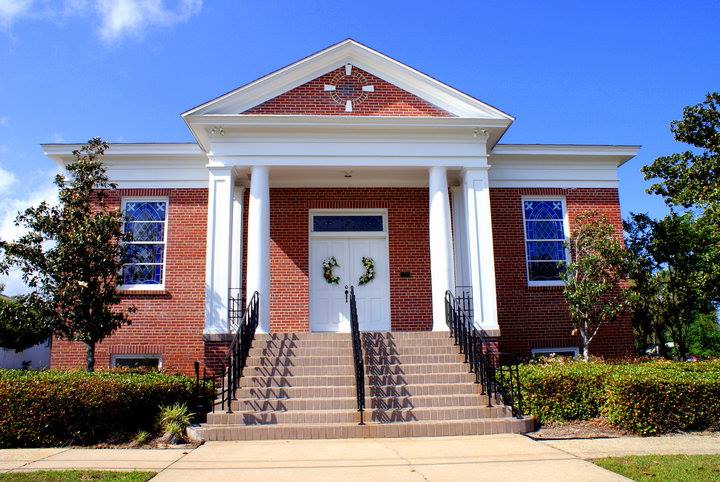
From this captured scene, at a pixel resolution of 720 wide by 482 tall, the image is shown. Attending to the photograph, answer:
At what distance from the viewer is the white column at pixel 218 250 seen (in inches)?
448

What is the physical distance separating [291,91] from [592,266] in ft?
26.0

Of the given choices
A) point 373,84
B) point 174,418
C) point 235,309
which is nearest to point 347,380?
point 174,418

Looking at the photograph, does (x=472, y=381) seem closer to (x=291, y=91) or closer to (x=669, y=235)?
(x=291, y=91)

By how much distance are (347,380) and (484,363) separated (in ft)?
7.86

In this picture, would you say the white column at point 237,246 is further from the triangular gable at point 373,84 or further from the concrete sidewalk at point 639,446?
the concrete sidewalk at point 639,446

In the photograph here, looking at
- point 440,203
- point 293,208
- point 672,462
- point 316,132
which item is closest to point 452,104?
point 440,203

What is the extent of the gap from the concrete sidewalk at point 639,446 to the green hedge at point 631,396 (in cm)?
33

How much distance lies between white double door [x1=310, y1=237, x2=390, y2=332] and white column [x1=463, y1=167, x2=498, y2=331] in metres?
2.58

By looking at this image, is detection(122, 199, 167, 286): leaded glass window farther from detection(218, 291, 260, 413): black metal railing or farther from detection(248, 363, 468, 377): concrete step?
detection(248, 363, 468, 377): concrete step

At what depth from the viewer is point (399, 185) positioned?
47.2 ft

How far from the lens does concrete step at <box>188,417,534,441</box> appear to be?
8289 millimetres

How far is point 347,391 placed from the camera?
31.1 feet

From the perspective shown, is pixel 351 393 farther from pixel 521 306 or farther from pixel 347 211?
pixel 521 306

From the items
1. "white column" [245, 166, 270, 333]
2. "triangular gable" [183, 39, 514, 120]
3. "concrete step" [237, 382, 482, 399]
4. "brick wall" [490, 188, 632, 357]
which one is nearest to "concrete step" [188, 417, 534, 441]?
"concrete step" [237, 382, 482, 399]
